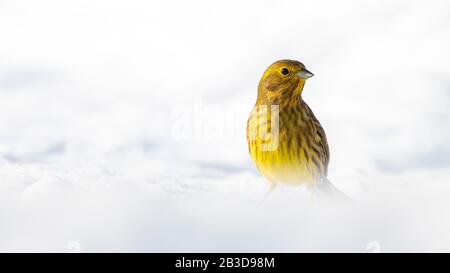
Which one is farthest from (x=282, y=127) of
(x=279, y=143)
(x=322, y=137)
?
(x=322, y=137)

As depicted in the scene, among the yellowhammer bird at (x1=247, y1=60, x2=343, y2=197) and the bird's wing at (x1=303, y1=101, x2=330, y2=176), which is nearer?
the yellowhammer bird at (x1=247, y1=60, x2=343, y2=197)

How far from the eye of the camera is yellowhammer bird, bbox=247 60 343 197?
4668 millimetres

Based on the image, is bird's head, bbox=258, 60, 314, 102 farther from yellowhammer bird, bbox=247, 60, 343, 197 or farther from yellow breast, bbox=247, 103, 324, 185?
yellow breast, bbox=247, 103, 324, 185

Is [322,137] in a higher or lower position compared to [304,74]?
lower

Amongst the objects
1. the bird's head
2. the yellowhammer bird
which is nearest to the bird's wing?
the yellowhammer bird

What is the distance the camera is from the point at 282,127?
4742 mm

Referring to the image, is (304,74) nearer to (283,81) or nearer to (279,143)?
(283,81)

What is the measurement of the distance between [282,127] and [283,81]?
0.37m

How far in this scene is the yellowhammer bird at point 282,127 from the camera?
4668 millimetres

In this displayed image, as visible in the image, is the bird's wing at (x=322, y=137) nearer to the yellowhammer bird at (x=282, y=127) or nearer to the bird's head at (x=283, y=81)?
the yellowhammer bird at (x=282, y=127)

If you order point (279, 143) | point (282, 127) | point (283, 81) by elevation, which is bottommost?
point (279, 143)

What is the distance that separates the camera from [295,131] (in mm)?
4762
